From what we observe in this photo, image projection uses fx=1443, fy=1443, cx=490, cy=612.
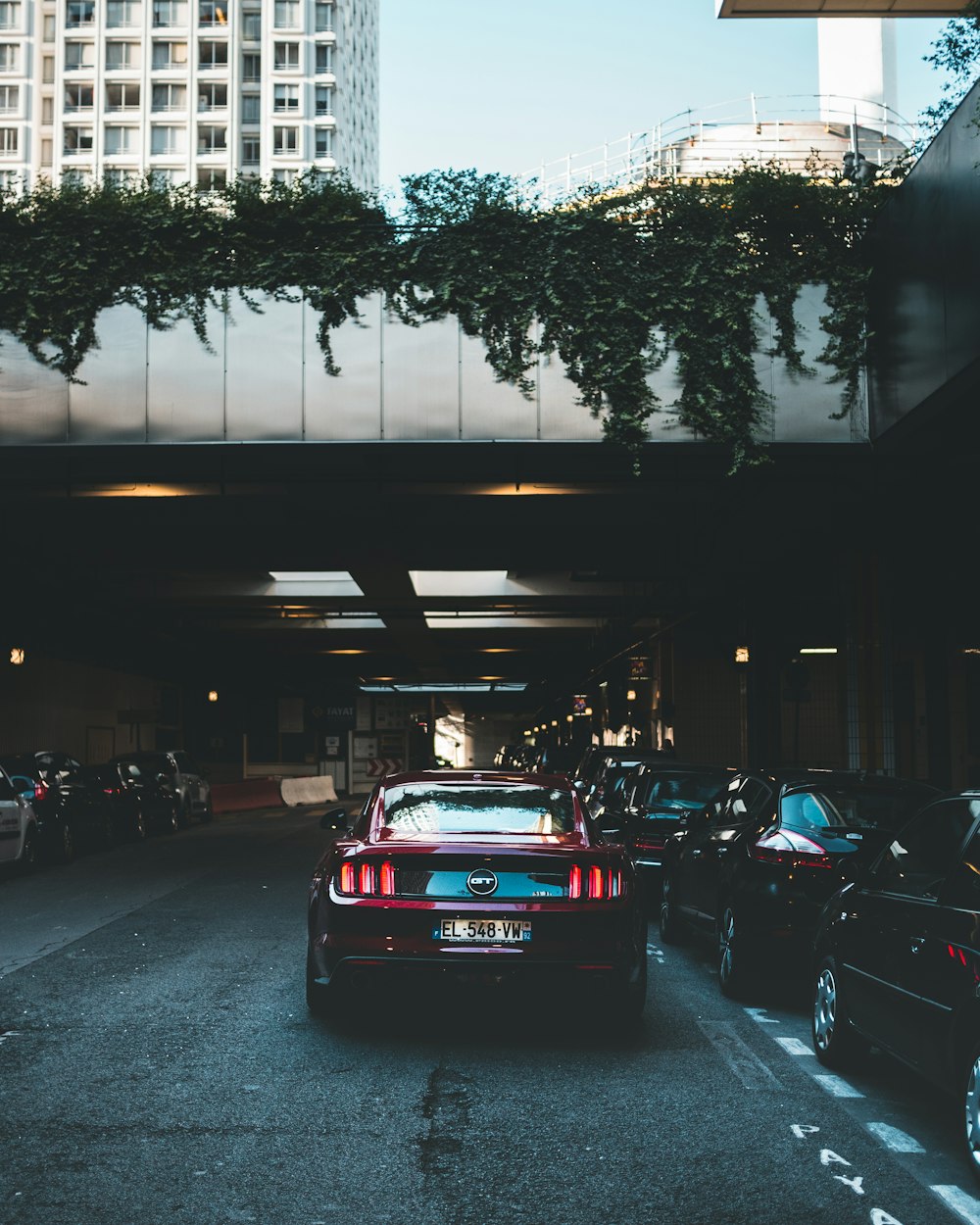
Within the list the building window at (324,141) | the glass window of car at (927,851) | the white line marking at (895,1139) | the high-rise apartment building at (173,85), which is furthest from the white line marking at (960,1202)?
the building window at (324,141)

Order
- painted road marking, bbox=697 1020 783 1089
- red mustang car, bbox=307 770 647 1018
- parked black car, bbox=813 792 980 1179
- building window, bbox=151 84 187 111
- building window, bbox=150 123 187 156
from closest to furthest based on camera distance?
parked black car, bbox=813 792 980 1179 < painted road marking, bbox=697 1020 783 1089 < red mustang car, bbox=307 770 647 1018 < building window, bbox=151 84 187 111 < building window, bbox=150 123 187 156

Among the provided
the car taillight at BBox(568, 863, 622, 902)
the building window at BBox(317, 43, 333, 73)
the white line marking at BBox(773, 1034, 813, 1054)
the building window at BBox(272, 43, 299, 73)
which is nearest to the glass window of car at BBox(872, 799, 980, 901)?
the white line marking at BBox(773, 1034, 813, 1054)

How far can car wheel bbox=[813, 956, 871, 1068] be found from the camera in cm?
716

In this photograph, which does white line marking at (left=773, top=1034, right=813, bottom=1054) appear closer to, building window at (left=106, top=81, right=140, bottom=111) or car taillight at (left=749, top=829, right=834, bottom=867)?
car taillight at (left=749, top=829, right=834, bottom=867)

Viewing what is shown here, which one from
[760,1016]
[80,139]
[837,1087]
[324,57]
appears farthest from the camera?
[324,57]

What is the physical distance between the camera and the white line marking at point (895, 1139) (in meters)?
5.77

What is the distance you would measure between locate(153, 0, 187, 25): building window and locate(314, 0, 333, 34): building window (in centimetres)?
800

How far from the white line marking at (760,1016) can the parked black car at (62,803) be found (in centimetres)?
1391

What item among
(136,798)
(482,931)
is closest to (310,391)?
(482,931)

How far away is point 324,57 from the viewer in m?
88.8

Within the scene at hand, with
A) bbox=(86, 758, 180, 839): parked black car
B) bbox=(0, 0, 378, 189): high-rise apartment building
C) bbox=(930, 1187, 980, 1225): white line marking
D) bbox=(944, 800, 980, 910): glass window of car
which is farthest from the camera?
bbox=(0, 0, 378, 189): high-rise apartment building

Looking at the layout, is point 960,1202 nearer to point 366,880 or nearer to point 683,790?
point 366,880

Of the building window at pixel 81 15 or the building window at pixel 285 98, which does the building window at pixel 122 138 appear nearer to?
the building window at pixel 81 15

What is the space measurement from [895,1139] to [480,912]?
2482 mm
